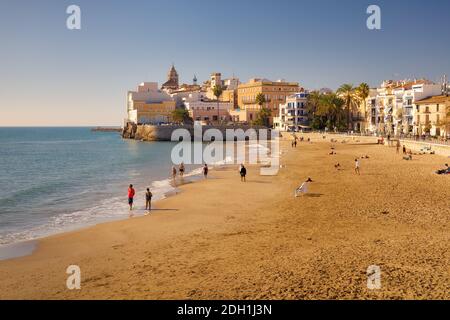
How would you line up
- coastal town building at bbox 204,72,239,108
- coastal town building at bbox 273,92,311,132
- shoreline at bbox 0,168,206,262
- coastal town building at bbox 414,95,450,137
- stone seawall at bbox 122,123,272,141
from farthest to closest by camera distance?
coastal town building at bbox 204,72,239,108 < stone seawall at bbox 122,123,272,141 < coastal town building at bbox 273,92,311,132 < coastal town building at bbox 414,95,450,137 < shoreline at bbox 0,168,206,262

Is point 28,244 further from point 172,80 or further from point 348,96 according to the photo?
point 172,80

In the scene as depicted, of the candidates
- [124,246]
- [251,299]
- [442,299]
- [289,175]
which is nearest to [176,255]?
[124,246]

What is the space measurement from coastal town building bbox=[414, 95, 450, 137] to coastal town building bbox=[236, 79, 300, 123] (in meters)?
60.1

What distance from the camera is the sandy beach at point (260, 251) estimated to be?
35.0 ft

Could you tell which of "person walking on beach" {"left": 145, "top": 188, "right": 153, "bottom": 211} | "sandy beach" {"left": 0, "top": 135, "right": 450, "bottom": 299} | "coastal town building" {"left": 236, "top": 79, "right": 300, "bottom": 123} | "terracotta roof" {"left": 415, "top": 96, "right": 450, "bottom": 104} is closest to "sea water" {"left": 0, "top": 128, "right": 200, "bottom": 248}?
"person walking on beach" {"left": 145, "top": 188, "right": 153, "bottom": 211}

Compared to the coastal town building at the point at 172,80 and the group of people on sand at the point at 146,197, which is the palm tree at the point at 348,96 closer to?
the group of people on sand at the point at 146,197

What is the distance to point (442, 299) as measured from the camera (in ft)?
30.8

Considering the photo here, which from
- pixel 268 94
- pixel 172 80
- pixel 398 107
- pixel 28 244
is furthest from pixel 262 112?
pixel 28 244

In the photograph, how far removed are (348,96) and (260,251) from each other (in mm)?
85100

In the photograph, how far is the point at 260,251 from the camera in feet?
45.9

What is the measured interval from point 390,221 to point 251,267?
7849 mm

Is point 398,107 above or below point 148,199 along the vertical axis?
above

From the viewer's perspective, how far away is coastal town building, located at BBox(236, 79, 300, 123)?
419 feet

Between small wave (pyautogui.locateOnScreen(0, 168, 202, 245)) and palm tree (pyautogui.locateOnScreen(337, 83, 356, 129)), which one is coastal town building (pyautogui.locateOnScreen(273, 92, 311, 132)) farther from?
small wave (pyautogui.locateOnScreen(0, 168, 202, 245))
